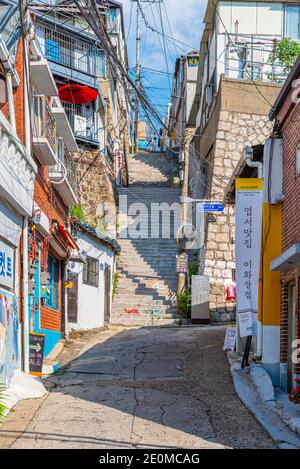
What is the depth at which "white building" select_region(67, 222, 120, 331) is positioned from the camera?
68.1 ft

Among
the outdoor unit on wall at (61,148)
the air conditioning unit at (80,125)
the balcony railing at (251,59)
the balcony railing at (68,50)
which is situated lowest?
the outdoor unit on wall at (61,148)

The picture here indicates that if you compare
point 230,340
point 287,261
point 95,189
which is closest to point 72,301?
point 230,340

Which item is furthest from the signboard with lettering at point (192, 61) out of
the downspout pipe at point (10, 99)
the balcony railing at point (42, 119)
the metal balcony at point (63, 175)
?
the downspout pipe at point (10, 99)

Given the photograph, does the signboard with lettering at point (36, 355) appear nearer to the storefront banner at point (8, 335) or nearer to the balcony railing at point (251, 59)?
the storefront banner at point (8, 335)

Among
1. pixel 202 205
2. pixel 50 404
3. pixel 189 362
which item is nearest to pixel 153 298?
pixel 202 205

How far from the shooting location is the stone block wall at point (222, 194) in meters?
24.2

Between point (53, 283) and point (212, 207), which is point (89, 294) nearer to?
point (53, 283)

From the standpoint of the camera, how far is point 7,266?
37.7ft

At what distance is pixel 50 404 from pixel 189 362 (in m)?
4.71

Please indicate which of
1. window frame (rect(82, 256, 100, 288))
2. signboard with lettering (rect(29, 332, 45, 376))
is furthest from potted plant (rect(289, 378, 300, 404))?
window frame (rect(82, 256, 100, 288))

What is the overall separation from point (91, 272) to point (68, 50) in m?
12.8

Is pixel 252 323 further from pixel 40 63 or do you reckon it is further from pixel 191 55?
pixel 191 55

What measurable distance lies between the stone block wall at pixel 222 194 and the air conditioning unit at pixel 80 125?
22.1ft

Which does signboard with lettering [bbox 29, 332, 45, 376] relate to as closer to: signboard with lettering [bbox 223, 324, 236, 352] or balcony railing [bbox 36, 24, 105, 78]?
signboard with lettering [bbox 223, 324, 236, 352]
